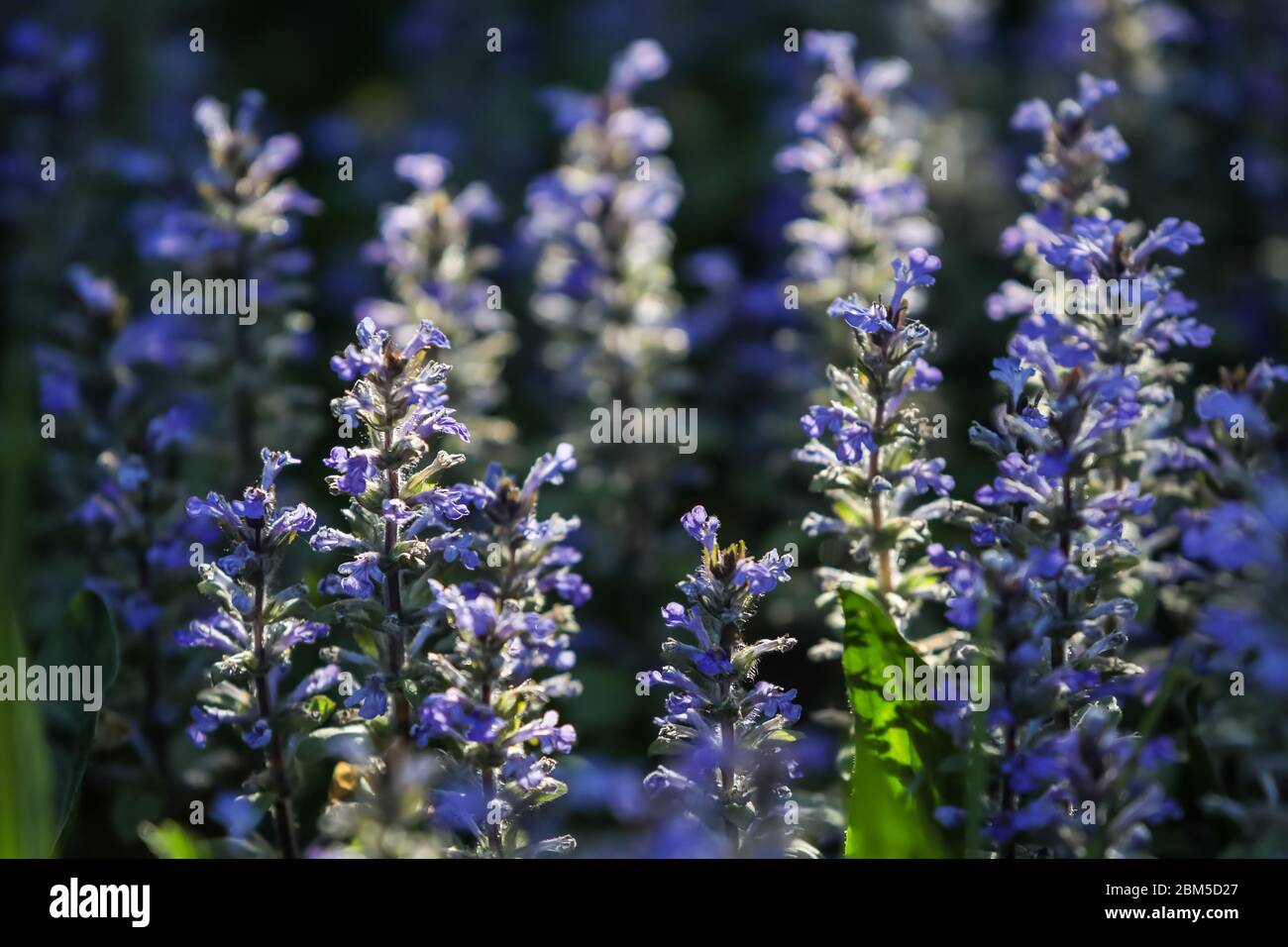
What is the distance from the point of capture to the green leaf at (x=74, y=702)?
4.17 m

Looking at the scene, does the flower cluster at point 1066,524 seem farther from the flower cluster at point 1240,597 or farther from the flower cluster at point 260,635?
the flower cluster at point 260,635

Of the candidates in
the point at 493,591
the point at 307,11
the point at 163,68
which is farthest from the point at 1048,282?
the point at 307,11

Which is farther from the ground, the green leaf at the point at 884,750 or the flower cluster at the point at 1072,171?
the flower cluster at the point at 1072,171

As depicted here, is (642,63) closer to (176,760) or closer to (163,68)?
(176,760)

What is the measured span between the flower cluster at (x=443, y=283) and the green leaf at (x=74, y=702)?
6.01 feet

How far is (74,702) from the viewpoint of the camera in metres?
4.34

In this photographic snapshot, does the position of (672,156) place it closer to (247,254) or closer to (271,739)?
(247,254)

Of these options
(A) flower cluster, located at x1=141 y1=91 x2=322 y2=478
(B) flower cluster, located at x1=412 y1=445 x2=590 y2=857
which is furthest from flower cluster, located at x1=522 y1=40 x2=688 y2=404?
(B) flower cluster, located at x1=412 y1=445 x2=590 y2=857

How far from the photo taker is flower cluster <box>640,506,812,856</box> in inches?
147

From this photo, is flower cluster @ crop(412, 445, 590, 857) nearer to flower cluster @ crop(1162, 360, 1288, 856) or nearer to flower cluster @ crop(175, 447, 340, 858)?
flower cluster @ crop(175, 447, 340, 858)

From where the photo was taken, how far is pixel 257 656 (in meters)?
3.82

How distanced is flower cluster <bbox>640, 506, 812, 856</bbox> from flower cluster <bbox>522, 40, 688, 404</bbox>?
2.60 m

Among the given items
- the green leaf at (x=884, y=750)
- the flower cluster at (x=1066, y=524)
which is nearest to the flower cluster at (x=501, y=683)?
the green leaf at (x=884, y=750)
